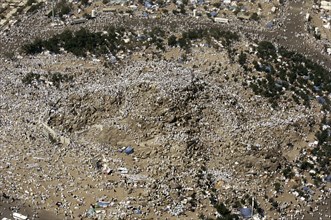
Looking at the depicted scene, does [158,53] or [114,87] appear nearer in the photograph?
[114,87]

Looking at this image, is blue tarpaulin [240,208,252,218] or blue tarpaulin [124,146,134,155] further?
blue tarpaulin [124,146,134,155]

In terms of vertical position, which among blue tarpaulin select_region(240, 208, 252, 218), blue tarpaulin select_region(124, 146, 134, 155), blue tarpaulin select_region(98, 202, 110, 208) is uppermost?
blue tarpaulin select_region(124, 146, 134, 155)

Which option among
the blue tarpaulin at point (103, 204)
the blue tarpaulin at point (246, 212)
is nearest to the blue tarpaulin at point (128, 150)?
the blue tarpaulin at point (103, 204)

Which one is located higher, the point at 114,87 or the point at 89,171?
the point at 114,87

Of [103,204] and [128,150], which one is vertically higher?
[128,150]

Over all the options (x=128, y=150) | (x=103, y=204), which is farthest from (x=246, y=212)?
(x=103, y=204)

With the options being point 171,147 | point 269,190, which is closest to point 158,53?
point 171,147

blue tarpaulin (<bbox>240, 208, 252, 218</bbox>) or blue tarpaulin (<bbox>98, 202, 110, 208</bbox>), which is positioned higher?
blue tarpaulin (<bbox>98, 202, 110, 208</bbox>)

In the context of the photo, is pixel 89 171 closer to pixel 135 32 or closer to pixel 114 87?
pixel 114 87

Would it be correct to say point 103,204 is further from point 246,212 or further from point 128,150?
point 246,212

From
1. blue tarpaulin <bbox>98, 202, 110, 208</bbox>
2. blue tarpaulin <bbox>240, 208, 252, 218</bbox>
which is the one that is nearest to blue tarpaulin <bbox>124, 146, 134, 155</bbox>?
blue tarpaulin <bbox>98, 202, 110, 208</bbox>

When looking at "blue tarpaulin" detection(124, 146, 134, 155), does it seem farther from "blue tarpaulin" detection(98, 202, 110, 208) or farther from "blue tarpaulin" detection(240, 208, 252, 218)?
"blue tarpaulin" detection(240, 208, 252, 218)
